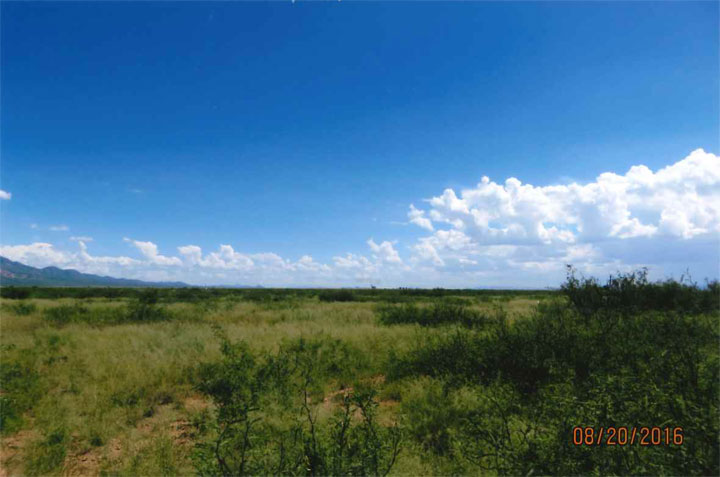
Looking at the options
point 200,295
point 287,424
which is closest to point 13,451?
point 287,424

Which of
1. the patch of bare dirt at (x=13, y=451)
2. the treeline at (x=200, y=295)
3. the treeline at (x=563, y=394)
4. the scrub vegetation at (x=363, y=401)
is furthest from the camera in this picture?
the treeline at (x=200, y=295)

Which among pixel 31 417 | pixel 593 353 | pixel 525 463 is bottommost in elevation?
pixel 31 417

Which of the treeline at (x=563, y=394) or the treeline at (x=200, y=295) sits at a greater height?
the treeline at (x=563, y=394)

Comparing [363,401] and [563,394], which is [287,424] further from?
[563,394]

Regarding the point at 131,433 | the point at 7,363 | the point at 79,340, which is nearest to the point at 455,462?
the point at 131,433

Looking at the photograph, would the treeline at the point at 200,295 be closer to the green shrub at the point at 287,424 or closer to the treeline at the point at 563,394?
the green shrub at the point at 287,424

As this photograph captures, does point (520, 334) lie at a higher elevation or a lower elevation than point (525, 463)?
higher

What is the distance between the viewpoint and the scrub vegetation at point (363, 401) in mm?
3611

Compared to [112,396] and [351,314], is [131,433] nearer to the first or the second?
[112,396]

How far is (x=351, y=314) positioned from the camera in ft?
65.8

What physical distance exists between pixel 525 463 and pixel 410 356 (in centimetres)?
532

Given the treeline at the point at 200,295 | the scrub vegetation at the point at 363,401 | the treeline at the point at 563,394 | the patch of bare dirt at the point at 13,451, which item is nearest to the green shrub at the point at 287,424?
the scrub vegetation at the point at 363,401

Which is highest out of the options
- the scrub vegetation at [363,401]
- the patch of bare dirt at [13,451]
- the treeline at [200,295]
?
the scrub vegetation at [363,401]

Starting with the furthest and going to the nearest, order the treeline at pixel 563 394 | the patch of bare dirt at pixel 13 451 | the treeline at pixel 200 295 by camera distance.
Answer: the treeline at pixel 200 295 < the patch of bare dirt at pixel 13 451 < the treeline at pixel 563 394
